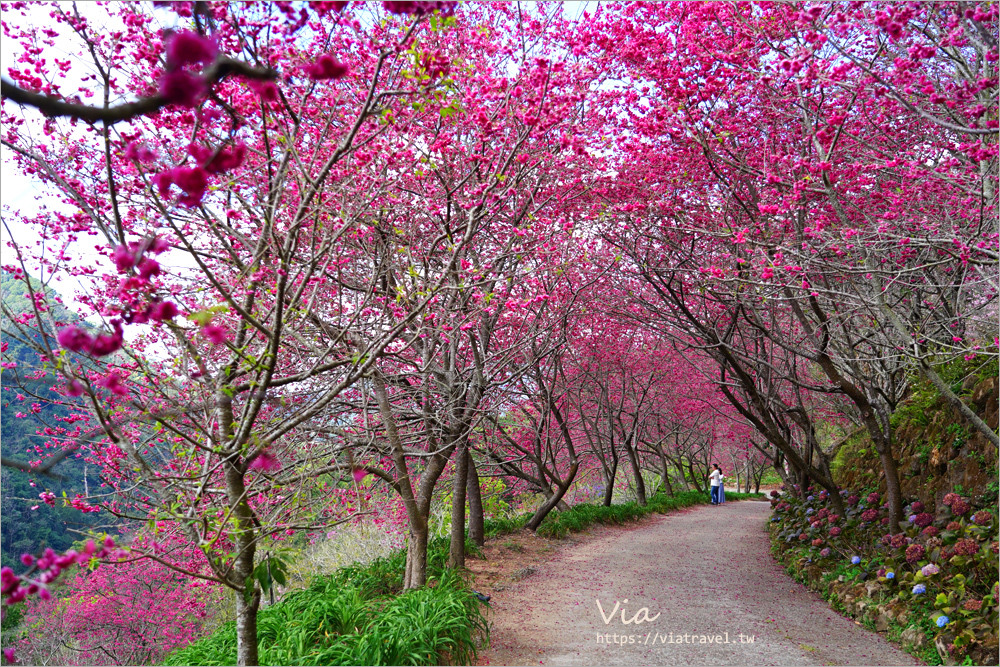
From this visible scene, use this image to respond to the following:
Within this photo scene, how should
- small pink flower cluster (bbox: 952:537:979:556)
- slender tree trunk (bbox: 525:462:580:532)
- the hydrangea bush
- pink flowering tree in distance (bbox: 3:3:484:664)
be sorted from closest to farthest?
pink flowering tree in distance (bbox: 3:3:484:664)
the hydrangea bush
small pink flower cluster (bbox: 952:537:979:556)
slender tree trunk (bbox: 525:462:580:532)

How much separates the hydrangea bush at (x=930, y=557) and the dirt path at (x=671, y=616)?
1.64 feet

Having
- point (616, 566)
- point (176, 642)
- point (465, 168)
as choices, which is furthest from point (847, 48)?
point (176, 642)

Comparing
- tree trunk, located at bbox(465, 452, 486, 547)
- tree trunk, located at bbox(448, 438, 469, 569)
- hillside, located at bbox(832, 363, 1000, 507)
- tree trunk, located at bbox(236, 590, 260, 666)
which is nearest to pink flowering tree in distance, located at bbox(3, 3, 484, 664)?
tree trunk, located at bbox(236, 590, 260, 666)

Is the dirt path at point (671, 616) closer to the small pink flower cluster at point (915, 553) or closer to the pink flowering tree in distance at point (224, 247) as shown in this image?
the small pink flower cluster at point (915, 553)

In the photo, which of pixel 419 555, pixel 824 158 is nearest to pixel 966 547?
pixel 824 158

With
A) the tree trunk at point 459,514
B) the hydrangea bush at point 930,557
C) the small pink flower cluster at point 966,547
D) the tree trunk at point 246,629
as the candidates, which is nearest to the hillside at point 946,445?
the hydrangea bush at point 930,557

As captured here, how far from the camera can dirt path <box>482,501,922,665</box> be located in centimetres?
503

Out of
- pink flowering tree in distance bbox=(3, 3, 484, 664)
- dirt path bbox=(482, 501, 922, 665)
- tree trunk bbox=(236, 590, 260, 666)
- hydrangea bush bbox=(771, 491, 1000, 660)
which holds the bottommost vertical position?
dirt path bbox=(482, 501, 922, 665)

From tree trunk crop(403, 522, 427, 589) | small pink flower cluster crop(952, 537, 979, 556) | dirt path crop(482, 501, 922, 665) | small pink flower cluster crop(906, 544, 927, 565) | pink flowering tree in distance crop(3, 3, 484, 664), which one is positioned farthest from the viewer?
tree trunk crop(403, 522, 427, 589)

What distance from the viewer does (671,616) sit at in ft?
20.0

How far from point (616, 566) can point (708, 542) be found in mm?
3423

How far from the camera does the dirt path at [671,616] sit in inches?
198

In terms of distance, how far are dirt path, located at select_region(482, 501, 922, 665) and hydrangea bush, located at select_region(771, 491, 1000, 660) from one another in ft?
1.64

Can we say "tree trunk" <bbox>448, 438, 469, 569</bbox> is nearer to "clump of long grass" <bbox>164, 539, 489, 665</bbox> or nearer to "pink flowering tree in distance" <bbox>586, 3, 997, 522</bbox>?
"clump of long grass" <bbox>164, 539, 489, 665</bbox>
